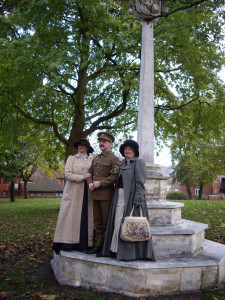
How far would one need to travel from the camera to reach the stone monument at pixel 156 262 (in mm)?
4035

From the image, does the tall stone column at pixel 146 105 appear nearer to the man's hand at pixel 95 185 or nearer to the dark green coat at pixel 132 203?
the dark green coat at pixel 132 203

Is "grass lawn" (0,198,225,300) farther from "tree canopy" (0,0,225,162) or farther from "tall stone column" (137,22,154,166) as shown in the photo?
"tree canopy" (0,0,225,162)

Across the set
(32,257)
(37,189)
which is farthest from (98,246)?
(37,189)

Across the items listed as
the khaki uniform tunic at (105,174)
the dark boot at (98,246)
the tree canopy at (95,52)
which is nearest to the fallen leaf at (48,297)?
the dark boot at (98,246)

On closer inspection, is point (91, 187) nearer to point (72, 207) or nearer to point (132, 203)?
point (72, 207)

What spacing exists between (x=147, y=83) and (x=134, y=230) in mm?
2803

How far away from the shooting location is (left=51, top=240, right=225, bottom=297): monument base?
13.1 feet

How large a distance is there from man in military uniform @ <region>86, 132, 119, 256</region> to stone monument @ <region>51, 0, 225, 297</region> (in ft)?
1.38

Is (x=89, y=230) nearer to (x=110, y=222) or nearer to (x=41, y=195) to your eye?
(x=110, y=222)

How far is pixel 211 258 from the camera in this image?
4.55 m

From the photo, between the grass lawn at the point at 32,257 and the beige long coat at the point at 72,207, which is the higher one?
the beige long coat at the point at 72,207

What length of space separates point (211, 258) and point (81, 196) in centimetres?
227

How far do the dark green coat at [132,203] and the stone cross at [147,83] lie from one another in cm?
88

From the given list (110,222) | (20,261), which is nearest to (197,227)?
(110,222)
